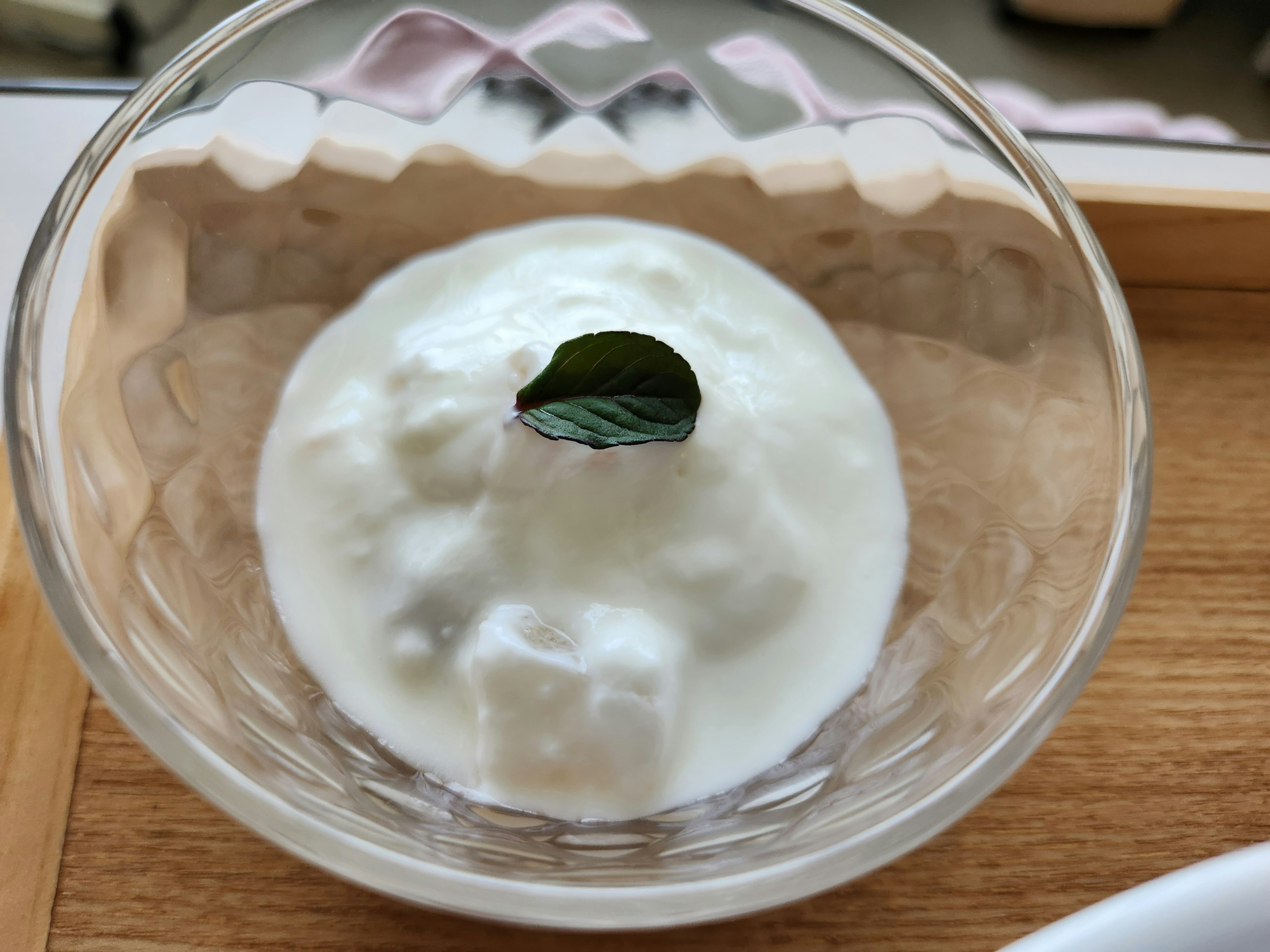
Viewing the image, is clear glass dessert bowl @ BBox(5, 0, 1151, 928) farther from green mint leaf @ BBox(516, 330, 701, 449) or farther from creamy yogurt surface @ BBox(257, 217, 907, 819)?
green mint leaf @ BBox(516, 330, 701, 449)

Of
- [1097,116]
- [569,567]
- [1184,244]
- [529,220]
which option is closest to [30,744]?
[569,567]

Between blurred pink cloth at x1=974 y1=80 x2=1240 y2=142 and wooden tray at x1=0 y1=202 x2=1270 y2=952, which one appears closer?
wooden tray at x1=0 y1=202 x2=1270 y2=952

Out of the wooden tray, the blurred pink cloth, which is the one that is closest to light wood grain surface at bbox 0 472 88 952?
the wooden tray

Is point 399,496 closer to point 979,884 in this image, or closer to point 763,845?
point 763,845

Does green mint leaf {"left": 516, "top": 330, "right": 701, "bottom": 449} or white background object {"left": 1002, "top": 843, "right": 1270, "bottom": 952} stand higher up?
green mint leaf {"left": 516, "top": 330, "right": 701, "bottom": 449}

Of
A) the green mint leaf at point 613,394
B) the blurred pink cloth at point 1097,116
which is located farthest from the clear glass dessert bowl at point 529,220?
the blurred pink cloth at point 1097,116

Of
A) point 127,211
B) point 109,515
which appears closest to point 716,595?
point 109,515

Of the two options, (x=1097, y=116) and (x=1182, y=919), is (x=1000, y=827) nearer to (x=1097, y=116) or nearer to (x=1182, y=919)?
(x=1182, y=919)
